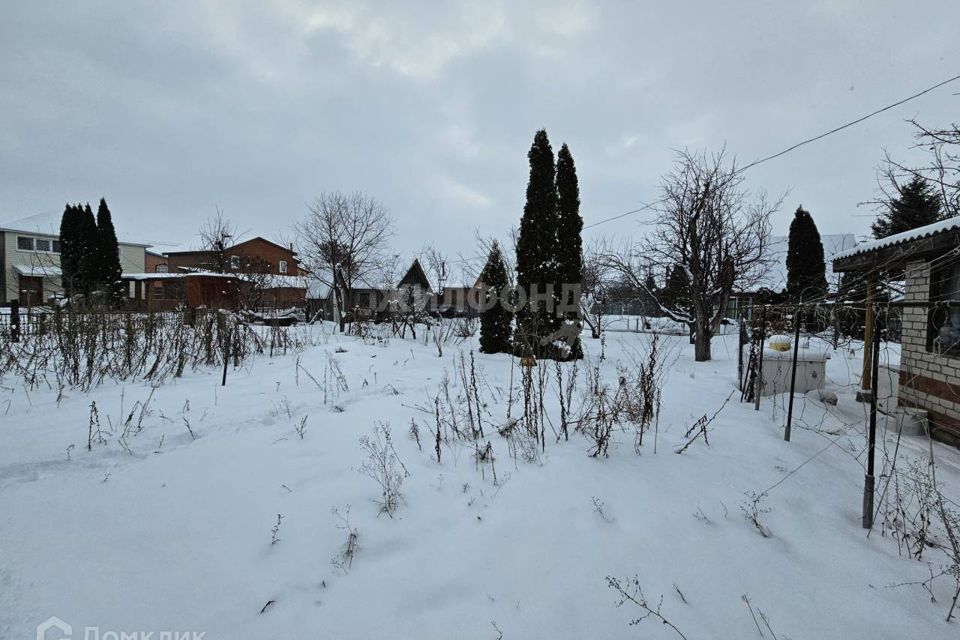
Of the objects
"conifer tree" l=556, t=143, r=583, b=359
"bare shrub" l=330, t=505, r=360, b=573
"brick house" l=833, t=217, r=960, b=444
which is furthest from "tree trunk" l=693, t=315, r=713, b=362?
"bare shrub" l=330, t=505, r=360, b=573

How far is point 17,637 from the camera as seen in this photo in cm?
165

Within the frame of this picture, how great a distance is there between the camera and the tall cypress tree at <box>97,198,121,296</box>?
22.4 metres

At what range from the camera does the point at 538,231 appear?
995 centimetres

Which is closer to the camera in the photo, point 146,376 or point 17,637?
point 17,637

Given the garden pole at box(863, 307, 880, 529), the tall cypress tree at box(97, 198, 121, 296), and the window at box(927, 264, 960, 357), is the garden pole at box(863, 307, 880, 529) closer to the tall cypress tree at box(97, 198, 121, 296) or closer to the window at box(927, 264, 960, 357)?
the window at box(927, 264, 960, 357)

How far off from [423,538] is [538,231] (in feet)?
28.2

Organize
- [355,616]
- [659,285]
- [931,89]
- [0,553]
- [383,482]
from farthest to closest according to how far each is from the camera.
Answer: [659,285] < [931,89] < [383,482] < [0,553] < [355,616]

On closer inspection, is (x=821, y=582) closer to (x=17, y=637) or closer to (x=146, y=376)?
(x=17, y=637)

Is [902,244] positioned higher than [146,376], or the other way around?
[902,244]

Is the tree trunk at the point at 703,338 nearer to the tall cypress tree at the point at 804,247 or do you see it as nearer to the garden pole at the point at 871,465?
the garden pole at the point at 871,465

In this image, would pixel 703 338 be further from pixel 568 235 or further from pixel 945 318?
pixel 945 318

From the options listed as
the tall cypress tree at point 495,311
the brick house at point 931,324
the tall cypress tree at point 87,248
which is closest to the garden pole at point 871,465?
the brick house at point 931,324

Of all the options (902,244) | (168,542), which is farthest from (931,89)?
(168,542)

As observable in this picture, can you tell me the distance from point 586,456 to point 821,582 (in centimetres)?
156
